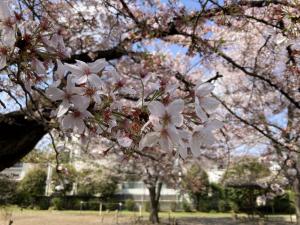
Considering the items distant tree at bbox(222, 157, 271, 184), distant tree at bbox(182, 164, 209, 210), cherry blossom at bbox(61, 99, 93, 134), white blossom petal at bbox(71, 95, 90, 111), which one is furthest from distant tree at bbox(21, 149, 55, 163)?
distant tree at bbox(222, 157, 271, 184)

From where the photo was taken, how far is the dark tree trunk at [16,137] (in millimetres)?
4328

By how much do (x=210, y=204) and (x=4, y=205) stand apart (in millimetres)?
19345

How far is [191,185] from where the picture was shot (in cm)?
1853

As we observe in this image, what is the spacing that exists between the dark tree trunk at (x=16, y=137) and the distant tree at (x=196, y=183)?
13.5m

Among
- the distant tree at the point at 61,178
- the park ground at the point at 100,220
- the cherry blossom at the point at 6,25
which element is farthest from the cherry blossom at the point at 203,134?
the park ground at the point at 100,220

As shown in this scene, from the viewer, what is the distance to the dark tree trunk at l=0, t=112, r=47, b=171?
170 inches

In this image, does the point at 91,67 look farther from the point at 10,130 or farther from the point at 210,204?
the point at 210,204

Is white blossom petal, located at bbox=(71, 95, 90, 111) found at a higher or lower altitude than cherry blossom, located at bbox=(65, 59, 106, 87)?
lower

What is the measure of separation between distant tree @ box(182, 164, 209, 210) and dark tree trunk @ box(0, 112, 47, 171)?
13457 mm

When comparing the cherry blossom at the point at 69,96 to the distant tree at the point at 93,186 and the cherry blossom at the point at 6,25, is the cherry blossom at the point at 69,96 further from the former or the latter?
the distant tree at the point at 93,186

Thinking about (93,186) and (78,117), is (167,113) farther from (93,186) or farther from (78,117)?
(93,186)

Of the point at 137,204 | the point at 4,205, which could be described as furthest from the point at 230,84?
the point at 137,204

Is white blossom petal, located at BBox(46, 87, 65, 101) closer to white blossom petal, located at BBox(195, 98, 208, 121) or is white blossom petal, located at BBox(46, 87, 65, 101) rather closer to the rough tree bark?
white blossom petal, located at BBox(195, 98, 208, 121)

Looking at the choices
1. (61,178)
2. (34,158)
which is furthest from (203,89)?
(34,158)
